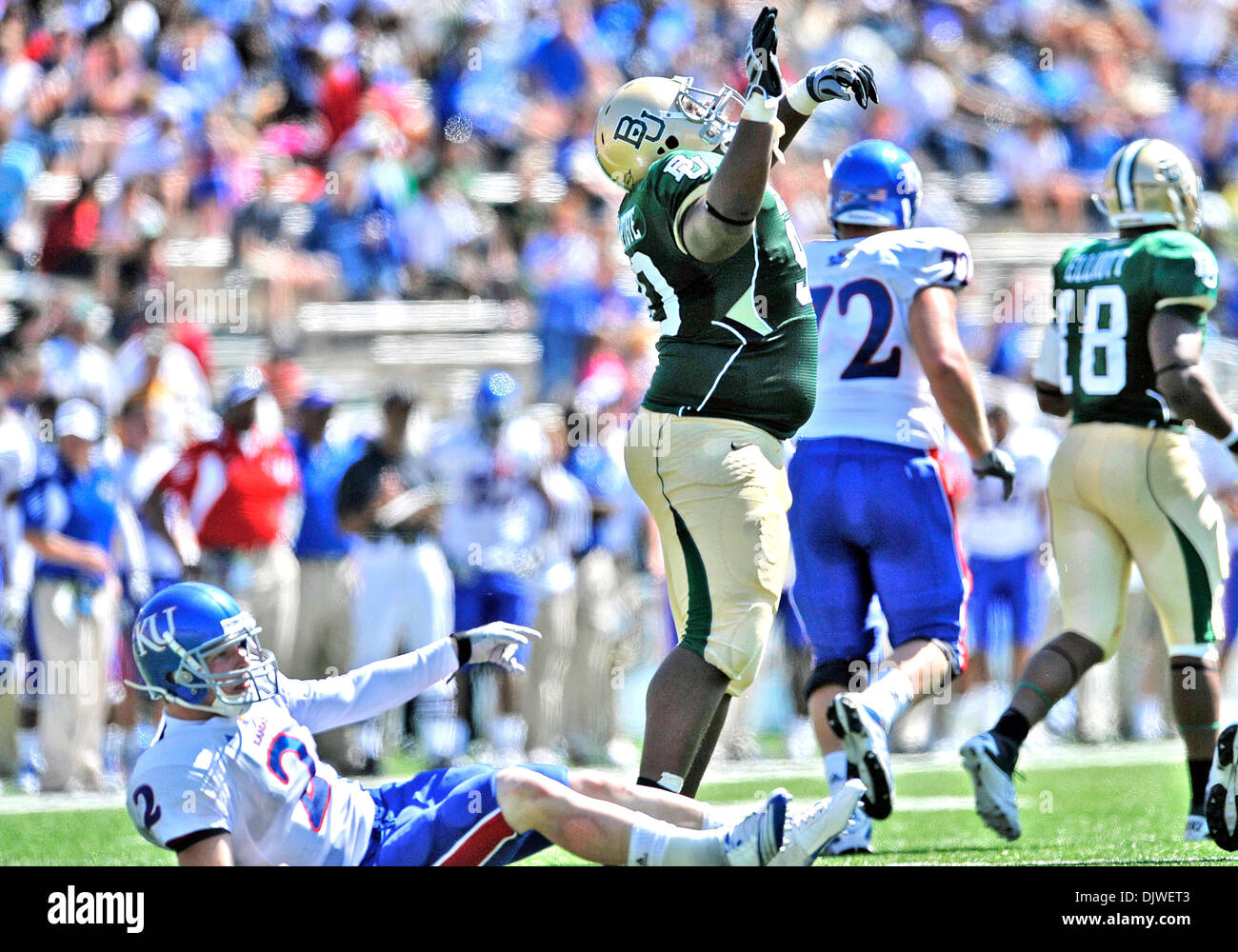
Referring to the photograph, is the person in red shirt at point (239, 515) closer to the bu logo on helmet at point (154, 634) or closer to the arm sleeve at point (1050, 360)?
the arm sleeve at point (1050, 360)

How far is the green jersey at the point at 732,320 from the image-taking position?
4656 mm

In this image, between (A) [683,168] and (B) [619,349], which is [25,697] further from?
(A) [683,168]

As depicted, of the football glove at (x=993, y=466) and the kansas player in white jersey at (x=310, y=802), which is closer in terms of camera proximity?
the kansas player in white jersey at (x=310, y=802)

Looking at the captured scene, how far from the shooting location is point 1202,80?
15625 mm

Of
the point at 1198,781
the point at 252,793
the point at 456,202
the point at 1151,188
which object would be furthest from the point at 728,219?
the point at 456,202

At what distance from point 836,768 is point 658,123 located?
204 cm

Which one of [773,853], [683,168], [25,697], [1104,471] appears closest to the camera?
[773,853]

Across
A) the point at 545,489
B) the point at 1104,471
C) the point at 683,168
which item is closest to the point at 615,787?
the point at 683,168

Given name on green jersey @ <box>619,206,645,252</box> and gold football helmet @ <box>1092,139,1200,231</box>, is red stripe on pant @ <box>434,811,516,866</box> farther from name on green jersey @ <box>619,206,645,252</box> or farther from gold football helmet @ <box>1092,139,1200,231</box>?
gold football helmet @ <box>1092,139,1200,231</box>

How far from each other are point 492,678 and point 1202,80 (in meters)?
9.40

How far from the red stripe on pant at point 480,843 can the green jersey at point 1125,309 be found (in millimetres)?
2591

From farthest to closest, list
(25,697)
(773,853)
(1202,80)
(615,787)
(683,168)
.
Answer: (1202,80), (25,697), (683,168), (615,787), (773,853)

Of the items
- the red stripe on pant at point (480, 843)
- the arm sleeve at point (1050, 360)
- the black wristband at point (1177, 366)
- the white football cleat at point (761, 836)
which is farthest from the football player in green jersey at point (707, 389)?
the arm sleeve at point (1050, 360)

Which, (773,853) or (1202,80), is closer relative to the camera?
(773,853)
